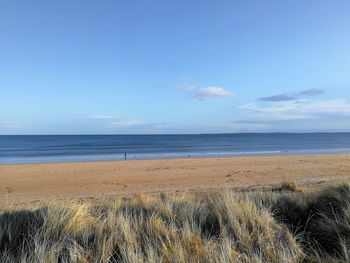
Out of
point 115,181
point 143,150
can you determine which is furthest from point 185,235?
point 143,150

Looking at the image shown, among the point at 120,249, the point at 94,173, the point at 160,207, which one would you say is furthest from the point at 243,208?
the point at 94,173

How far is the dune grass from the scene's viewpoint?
342 cm

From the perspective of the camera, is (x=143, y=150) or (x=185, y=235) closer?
(x=185, y=235)

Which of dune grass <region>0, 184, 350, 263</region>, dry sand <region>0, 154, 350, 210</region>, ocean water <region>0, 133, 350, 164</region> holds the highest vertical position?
dune grass <region>0, 184, 350, 263</region>

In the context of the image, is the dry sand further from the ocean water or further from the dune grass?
the ocean water

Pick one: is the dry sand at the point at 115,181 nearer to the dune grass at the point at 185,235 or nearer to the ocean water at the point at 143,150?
the dune grass at the point at 185,235

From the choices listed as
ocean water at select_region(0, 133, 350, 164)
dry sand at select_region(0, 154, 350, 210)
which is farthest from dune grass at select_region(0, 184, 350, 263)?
ocean water at select_region(0, 133, 350, 164)

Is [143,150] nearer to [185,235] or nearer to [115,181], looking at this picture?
[115,181]

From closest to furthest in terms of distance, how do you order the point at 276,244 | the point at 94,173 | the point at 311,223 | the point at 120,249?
1. the point at 120,249
2. the point at 276,244
3. the point at 311,223
4. the point at 94,173

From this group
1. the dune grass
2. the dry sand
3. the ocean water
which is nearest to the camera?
the dune grass

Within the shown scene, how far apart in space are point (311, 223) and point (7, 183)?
52.1 ft

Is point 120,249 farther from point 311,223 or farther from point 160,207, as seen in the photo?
point 311,223

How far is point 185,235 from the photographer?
3.90 m

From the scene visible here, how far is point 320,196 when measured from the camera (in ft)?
19.4
